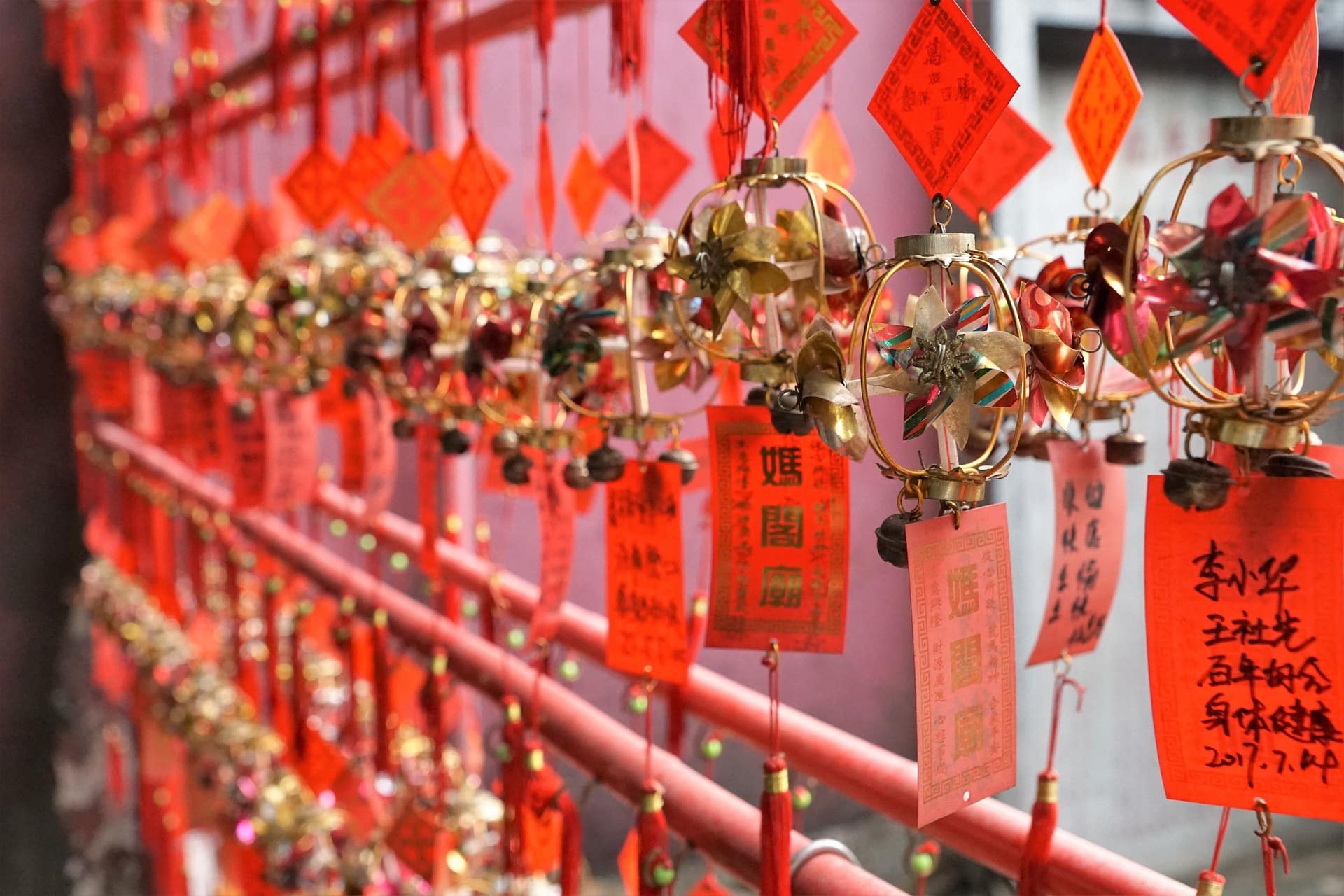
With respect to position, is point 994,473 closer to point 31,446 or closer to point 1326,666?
point 1326,666

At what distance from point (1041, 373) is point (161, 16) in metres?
2.34

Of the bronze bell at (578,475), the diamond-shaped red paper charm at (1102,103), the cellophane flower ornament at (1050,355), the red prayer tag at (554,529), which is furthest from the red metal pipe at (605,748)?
the diamond-shaped red paper charm at (1102,103)

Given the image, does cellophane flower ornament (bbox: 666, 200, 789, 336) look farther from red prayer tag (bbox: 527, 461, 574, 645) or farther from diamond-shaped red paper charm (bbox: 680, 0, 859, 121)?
red prayer tag (bbox: 527, 461, 574, 645)

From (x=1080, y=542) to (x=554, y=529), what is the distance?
1.30 feet

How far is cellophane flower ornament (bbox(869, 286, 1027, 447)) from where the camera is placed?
0.51 meters

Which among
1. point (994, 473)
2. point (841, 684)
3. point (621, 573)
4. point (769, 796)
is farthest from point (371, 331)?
point (841, 684)

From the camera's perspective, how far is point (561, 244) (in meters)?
2.65

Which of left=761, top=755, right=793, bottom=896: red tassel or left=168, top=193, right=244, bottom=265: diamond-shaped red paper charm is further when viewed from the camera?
left=168, top=193, right=244, bottom=265: diamond-shaped red paper charm

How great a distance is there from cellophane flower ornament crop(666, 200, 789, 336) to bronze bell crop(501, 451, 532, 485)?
0.29 meters

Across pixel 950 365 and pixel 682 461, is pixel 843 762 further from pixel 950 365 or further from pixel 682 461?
pixel 950 365

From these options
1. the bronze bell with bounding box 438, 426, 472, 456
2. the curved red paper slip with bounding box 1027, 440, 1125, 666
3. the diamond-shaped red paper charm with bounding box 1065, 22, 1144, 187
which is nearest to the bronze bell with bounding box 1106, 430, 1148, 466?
the curved red paper slip with bounding box 1027, 440, 1125, 666

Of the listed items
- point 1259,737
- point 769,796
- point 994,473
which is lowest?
point 769,796

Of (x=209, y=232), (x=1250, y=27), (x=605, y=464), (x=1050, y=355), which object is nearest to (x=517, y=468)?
(x=605, y=464)

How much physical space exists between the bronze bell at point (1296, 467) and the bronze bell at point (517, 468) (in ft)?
1.83
